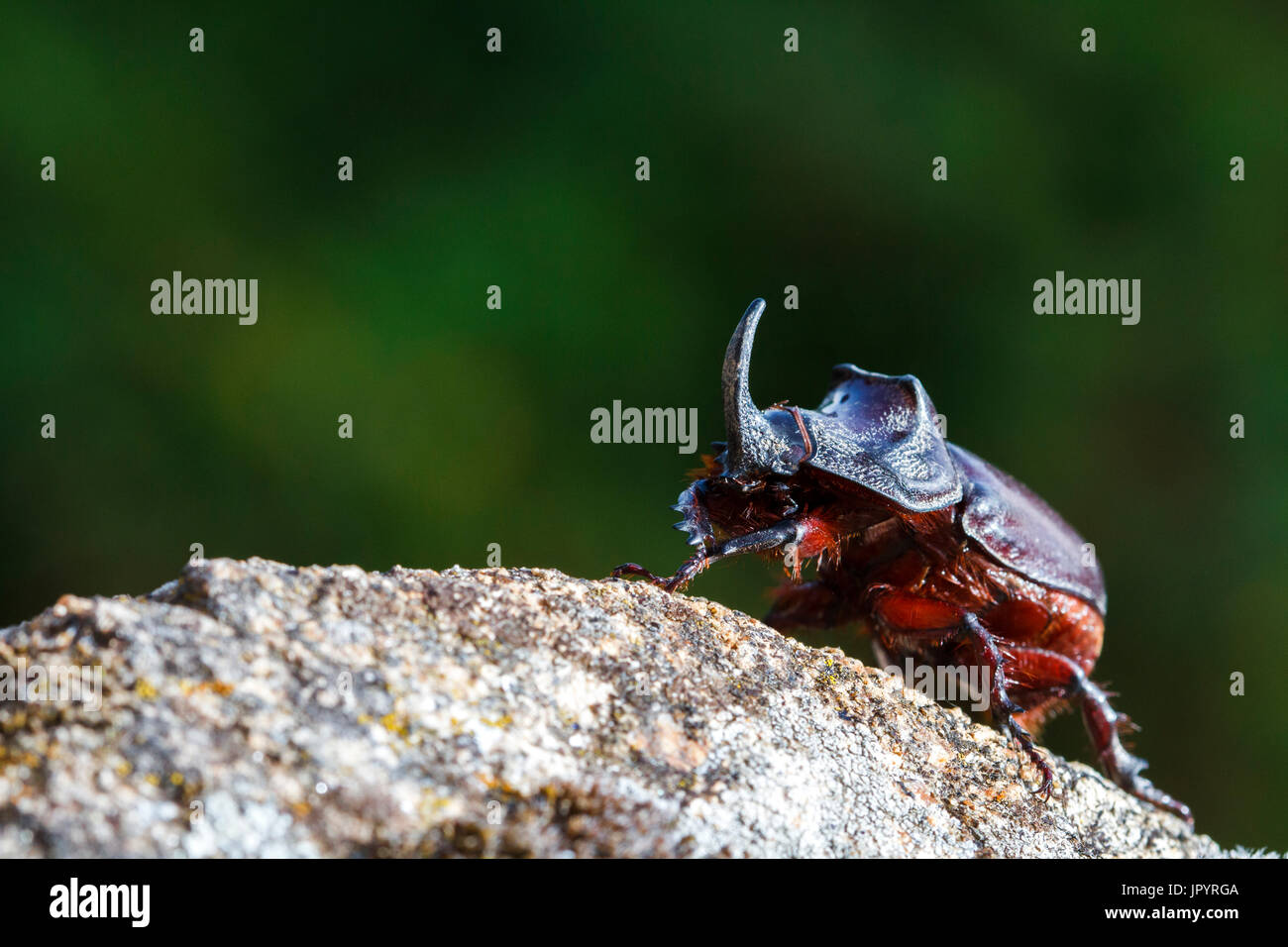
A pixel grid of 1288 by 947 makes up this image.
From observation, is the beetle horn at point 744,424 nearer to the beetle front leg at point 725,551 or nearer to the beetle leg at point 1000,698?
the beetle front leg at point 725,551

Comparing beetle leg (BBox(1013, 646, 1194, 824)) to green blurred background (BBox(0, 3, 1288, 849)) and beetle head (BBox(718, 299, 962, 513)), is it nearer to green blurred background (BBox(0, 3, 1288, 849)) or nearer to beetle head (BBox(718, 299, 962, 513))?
beetle head (BBox(718, 299, 962, 513))

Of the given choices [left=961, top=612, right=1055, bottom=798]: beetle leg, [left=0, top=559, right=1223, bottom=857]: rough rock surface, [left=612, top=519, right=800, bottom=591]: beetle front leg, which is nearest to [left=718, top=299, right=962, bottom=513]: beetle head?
[left=612, top=519, right=800, bottom=591]: beetle front leg

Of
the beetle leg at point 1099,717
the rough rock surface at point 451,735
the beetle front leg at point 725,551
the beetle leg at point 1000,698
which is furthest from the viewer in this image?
the beetle leg at point 1099,717

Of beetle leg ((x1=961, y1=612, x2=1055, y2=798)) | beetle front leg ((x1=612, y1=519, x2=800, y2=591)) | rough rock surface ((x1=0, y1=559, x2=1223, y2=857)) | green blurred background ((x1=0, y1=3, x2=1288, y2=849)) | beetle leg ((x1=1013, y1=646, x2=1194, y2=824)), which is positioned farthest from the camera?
green blurred background ((x1=0, y1=3, x2=1288, y2=849))

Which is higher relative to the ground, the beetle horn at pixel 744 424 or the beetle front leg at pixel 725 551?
the beetle horn at pixel 744 424

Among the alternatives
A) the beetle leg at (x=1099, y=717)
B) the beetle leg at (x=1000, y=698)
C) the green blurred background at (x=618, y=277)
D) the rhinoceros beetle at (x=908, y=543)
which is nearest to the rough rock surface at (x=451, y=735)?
the beetle leg at (x=1000, y=698)

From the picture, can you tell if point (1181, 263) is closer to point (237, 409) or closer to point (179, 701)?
point (237, 409)

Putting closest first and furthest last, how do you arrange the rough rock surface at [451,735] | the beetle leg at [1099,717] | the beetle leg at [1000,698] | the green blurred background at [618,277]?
the rough rock surface at [451,735], the beetle leg at [1000,698], the beetle leg at [1099,717], the green blurred background at [618,277]

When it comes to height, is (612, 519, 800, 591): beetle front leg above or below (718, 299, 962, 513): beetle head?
below

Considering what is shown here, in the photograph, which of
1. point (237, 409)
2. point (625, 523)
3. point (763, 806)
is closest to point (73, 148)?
point (237, 409)

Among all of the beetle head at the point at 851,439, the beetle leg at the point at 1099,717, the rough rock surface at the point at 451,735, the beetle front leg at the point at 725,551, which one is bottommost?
the beetle leg at the point at 1099,717
